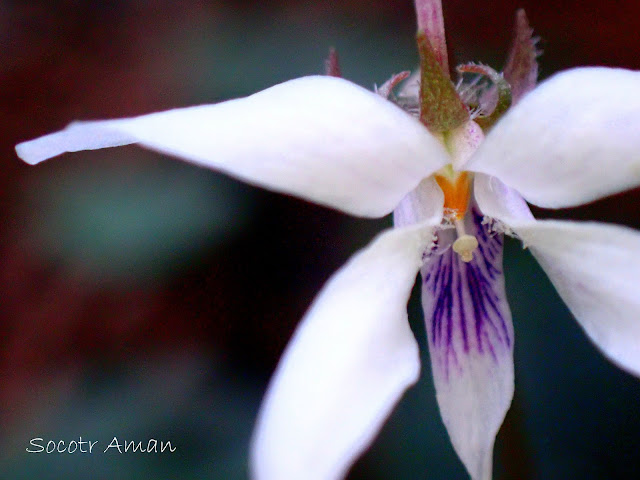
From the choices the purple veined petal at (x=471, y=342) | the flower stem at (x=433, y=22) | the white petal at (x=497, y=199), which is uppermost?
the flower stem at (x=433, y=22)

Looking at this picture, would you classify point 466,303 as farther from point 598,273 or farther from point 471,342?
point 598,273

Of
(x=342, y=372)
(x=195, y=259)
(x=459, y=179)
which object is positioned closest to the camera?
(x=342, y=372)

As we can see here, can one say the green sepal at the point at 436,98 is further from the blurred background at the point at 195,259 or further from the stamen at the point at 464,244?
the blurred background at the point at 195,259

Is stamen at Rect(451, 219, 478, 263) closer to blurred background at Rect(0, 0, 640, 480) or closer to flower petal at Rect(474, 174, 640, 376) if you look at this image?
flower petal at Rect(474, 174, 640, 376)

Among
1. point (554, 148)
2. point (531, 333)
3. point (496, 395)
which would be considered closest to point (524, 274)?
point (531, 333)

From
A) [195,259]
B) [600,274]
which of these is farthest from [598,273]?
[195,259]

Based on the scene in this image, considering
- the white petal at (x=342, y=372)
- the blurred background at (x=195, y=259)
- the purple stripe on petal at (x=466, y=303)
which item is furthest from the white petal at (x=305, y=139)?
the blurred background at (x=195, y=259)
